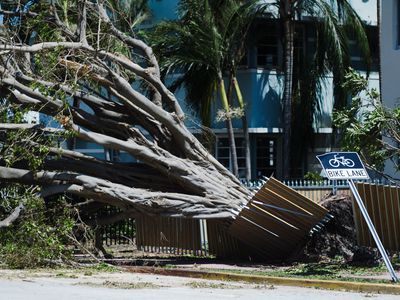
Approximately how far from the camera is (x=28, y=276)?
15266 millimetres

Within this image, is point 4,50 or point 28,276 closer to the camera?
point 28,276

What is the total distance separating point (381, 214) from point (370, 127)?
2.52 m

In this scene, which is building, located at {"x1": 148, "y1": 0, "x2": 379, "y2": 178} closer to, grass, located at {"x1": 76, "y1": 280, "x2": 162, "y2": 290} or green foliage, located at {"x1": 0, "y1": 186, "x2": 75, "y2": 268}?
green foliage, located at {"x1": 0, "y1": 186, "x2": 75, "y2": 268}

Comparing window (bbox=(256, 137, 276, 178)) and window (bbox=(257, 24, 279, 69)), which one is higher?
window (bbox=(257, 24, 279, 69))

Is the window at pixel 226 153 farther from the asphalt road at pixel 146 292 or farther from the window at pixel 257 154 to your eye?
the asphalt road at pixel 146 292

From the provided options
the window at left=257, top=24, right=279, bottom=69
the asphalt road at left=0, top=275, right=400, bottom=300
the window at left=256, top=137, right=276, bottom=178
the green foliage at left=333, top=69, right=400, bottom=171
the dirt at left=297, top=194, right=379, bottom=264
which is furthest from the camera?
the window at left=256, top=137, right=276, bottom=178

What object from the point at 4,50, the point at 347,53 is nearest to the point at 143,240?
the point at 4,50

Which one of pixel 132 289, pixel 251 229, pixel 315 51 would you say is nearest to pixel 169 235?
pixel 251 229

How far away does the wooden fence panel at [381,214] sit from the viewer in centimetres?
1600

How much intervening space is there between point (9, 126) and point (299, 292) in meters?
7.32

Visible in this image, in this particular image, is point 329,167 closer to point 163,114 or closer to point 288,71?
point 163,114

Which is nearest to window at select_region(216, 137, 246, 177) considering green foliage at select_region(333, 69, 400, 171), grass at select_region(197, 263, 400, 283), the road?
green foliage at select_region(333, 69, 400, 171)

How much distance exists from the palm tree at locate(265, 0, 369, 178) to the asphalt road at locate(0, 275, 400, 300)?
15.7 meters

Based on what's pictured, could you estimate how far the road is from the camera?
40.1 feet
